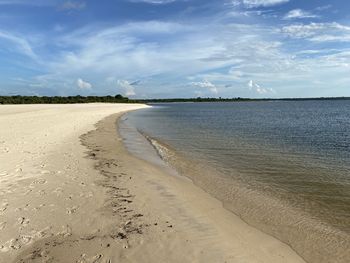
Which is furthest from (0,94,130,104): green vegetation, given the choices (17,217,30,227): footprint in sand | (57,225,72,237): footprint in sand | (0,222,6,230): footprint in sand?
(57,225,72,237): footprint in sand

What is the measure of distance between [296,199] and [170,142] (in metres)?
13.3

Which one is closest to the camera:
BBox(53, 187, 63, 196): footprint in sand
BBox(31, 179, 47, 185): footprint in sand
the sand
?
the sand

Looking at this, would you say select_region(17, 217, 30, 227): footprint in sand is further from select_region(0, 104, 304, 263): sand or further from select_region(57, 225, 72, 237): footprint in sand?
select_region(57, 225, 72, 237): footprint in sand

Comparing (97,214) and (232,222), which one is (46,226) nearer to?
(97,214)

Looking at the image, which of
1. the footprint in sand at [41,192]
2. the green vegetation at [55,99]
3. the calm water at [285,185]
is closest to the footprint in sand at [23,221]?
the footprint in sand at [41,192]

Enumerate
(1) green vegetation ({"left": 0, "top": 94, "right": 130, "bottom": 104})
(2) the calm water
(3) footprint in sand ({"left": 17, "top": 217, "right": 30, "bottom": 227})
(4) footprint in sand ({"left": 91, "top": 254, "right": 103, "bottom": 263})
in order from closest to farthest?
(4) footprint in sand ({"left": 91, "top": 254, "right": 103, "bottom": 263}) < (3) footprint in sand ({"left": 17, "top": 217, "right": 30, "bottom": 227}) < (2) the calm water < (1) green vegetation ({"left": 0, "top": 94, "right": 130, "bottom": 104})

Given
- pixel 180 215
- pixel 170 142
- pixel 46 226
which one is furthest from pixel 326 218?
pixel 170 142

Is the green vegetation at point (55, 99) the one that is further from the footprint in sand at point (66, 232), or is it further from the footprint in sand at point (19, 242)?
the footprint in sand at point (19, 242)

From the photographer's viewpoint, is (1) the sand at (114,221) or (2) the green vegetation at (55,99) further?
(2) the green vegetation at (55,99)

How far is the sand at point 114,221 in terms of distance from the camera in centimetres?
573

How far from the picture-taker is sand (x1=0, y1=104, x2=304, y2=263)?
5.73 meters

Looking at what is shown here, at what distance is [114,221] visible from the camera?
23.1 ft

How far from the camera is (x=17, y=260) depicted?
17.6 ft

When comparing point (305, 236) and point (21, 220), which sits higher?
point (21, 220)
